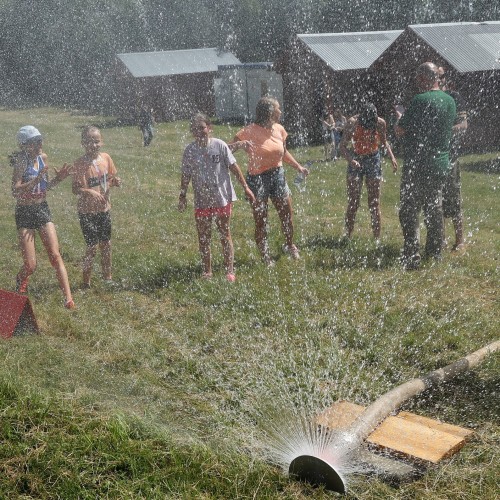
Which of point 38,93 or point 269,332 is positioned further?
point 38,93

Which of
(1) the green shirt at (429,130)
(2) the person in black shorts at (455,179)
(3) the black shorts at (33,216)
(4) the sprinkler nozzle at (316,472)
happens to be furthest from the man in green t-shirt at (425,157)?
(4) the sprinkler nozzle at (316,472)

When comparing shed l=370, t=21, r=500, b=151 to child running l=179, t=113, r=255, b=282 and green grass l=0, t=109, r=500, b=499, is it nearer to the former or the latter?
green grass l=0, t=109, r=500, b=499

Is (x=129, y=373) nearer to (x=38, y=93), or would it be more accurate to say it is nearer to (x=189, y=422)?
(x=189, y=422)

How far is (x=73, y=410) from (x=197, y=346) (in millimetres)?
1324

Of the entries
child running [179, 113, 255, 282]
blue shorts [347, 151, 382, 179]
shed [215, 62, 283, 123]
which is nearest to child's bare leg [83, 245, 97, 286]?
child running [179, 113, 255, 282]

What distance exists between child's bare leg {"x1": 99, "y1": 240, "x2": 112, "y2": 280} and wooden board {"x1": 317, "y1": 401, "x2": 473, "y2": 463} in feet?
11.8

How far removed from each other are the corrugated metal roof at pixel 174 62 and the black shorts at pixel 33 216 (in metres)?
24.6

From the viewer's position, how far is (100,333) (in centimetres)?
589

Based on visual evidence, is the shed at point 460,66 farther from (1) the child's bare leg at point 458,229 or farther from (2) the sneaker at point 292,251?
(2) the sneaker at point 292,251

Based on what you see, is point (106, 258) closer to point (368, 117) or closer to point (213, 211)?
point (213, 211)

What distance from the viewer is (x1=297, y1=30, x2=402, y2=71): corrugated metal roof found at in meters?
19.1

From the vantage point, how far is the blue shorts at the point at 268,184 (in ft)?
24.6

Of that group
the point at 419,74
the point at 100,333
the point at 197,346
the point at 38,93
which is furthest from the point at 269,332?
the point at 38,93

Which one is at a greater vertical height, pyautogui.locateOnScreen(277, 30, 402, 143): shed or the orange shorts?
the orange shorts
